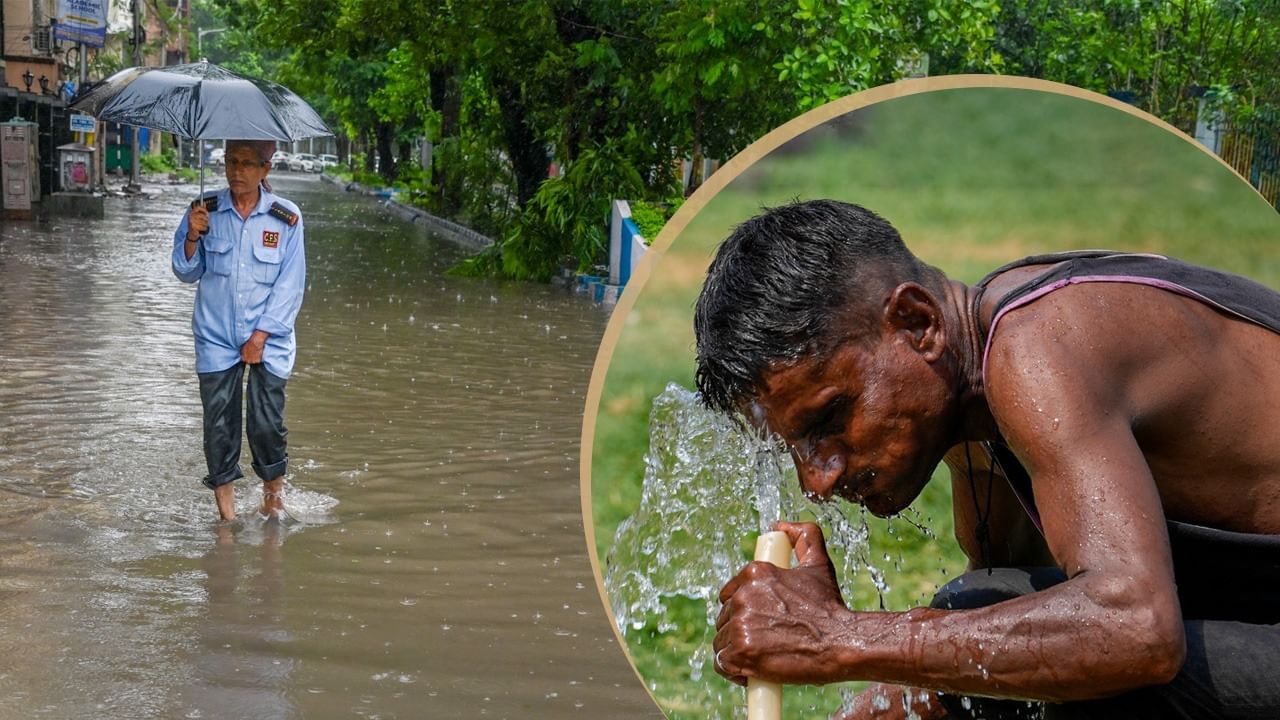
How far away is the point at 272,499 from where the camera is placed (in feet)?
20.9

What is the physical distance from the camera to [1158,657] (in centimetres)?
175

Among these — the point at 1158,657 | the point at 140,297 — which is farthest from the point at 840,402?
the point at 140,297

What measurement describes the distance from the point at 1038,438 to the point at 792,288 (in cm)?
37

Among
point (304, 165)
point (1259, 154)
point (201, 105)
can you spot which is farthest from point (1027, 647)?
point (304, 165)

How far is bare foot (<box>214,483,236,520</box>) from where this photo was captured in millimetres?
6285

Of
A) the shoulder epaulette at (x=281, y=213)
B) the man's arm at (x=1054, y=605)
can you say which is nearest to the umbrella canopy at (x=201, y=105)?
the shoulder epaulette at (x=281, y=213)

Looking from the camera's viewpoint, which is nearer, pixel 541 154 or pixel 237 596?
pixel 237 596

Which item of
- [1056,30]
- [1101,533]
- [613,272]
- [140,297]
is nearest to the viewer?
[1101,533]

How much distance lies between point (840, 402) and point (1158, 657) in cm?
52

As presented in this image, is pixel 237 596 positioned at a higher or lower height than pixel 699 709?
lower

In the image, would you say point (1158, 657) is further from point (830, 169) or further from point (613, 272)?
point (613, 272)

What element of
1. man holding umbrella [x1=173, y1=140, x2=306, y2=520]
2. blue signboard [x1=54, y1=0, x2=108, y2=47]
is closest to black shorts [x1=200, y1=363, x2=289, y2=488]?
man holding umbrella [x1=173, y1=140, x2=306, y2=520]

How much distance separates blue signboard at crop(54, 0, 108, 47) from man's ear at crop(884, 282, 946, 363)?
31548 mm

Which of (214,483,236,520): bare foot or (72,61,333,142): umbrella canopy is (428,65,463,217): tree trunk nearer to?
(72,61,333,142): umbrella canopy
